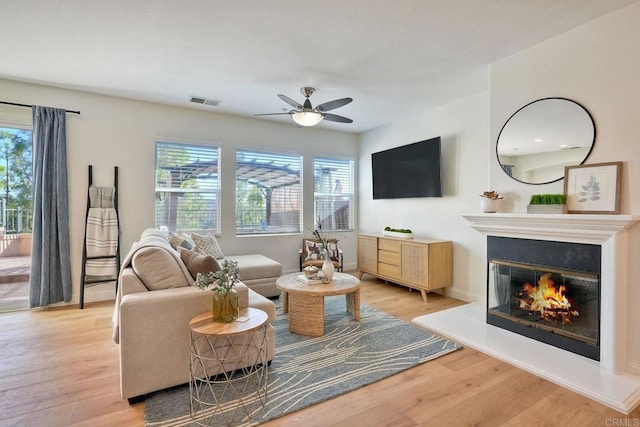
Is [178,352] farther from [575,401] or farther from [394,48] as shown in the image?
[394,48]

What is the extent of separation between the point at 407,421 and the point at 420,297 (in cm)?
254

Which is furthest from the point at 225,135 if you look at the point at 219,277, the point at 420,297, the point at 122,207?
the point at 420,297

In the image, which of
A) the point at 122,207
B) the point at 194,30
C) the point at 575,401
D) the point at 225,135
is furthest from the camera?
the point at 225,135

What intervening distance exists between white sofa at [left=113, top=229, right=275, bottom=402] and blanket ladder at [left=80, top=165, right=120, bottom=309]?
2.11 m

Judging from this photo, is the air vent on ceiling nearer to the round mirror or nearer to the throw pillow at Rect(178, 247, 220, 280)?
the throw pillow at Rect(178, 247, 220, 280)

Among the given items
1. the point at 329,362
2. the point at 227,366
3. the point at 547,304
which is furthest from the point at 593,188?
the point at 227,366

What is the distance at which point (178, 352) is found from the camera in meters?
2.01

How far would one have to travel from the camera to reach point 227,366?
2.13 metres

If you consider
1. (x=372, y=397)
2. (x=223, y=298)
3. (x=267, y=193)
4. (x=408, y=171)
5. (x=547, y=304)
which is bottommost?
(x=372, y=397)

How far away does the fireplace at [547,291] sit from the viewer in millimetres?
2420

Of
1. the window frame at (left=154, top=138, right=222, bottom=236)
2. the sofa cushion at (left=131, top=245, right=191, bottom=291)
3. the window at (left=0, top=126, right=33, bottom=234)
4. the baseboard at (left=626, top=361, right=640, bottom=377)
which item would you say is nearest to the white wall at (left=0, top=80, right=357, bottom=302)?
the window frame at (left=154, top=138, right=222, bottom=236)

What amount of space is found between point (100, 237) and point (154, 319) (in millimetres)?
2618

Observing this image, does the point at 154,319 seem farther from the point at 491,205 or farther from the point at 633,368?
the point at 633,368

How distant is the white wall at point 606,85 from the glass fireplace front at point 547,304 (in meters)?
0.24
